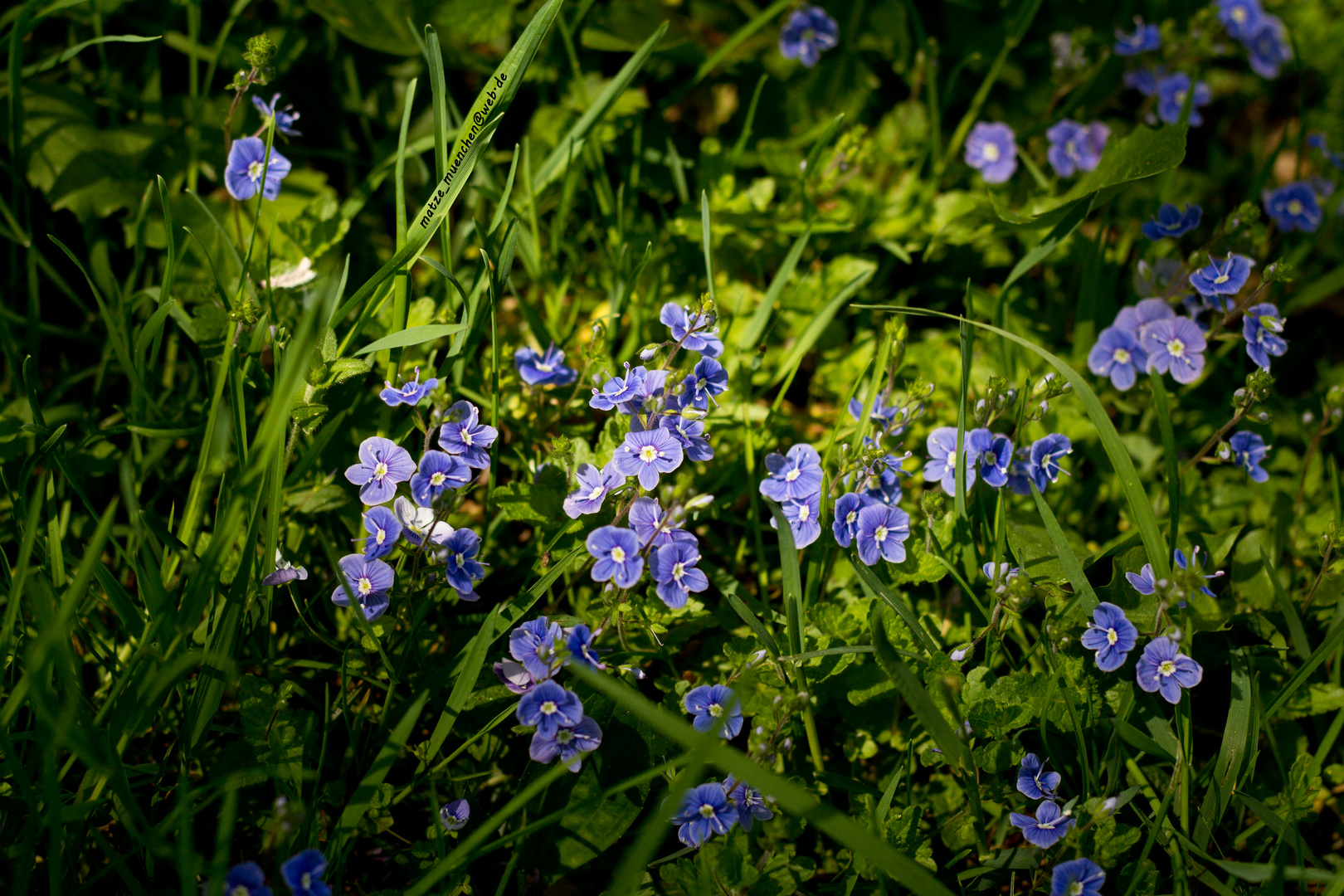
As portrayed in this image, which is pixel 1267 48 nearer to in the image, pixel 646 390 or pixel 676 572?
pixel 646 390

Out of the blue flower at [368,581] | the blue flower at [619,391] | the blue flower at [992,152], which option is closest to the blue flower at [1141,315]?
the blue flower at [992,152]

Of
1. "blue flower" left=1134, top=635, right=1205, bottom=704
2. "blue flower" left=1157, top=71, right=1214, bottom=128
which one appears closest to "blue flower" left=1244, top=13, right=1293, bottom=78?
"blue flower" left=1157, top=71, right=1214, bottom=128

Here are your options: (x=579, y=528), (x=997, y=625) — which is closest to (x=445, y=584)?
(x=579, y=528)

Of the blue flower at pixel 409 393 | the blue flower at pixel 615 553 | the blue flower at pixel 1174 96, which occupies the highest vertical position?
the blue flower at pixel 1174 96

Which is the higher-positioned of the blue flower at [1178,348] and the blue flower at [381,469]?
the blue flower at [381,469]

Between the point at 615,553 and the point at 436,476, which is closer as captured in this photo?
the point at 615,553

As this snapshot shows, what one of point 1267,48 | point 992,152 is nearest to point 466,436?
point 992,152

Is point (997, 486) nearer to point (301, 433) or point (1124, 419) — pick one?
point (1124, 419)

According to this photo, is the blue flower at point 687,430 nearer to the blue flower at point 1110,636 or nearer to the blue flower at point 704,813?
the blue flower at point 704,813
